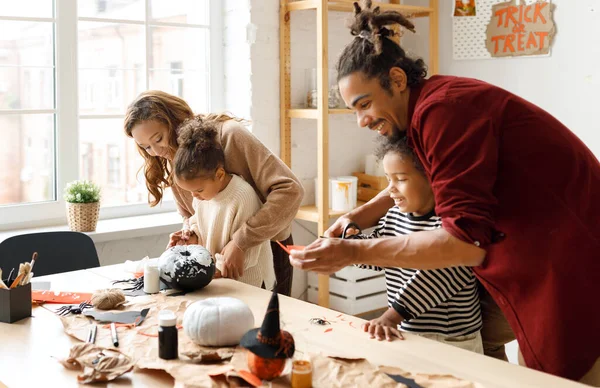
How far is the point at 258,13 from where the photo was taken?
139 inches

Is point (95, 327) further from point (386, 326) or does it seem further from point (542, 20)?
point (542, 20)

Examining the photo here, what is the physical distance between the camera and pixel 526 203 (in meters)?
1.58

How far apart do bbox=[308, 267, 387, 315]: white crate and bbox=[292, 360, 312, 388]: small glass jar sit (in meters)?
2.27

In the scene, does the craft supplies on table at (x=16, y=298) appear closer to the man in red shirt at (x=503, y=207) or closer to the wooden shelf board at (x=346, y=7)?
the man in red shirt at (x=503, y=207)

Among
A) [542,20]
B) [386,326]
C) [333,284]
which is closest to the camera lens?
[386,326]

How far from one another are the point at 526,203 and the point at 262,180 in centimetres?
105

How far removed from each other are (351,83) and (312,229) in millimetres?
2246

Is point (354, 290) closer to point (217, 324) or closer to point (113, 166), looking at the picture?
point (113, 166)

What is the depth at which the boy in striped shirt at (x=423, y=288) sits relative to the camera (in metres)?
1.94

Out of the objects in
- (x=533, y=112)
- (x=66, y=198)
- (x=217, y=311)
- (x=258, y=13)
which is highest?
(x=258, y=13)

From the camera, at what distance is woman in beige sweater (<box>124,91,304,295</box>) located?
7.62 ft

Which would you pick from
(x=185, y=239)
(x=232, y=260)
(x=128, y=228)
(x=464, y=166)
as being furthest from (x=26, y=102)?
(x=464, y=166)

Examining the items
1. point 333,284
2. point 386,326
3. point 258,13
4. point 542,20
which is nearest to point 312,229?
point 333,284

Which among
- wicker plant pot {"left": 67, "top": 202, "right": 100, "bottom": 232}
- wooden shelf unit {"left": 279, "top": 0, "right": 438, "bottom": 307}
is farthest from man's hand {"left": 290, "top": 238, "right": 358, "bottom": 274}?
wooden shelf unit {"left": 279, "top": 0, "right": 438, "bottom": 307}
